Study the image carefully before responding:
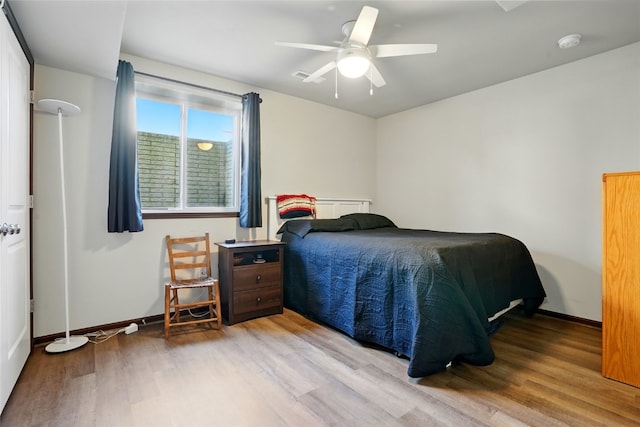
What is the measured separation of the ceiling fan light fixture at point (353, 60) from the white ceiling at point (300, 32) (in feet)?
1.00

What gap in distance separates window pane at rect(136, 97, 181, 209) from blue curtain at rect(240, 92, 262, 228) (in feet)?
2.17

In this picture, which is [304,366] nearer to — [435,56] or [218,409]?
[218,409]

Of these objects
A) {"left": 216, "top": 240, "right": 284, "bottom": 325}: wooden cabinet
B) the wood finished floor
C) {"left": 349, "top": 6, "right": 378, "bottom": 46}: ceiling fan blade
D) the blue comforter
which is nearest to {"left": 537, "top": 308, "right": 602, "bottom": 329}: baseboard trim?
the blue comforter

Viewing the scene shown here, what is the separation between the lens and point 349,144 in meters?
4.64

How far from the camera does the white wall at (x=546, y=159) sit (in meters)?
2.84

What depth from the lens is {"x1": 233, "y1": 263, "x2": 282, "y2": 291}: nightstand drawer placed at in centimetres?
290

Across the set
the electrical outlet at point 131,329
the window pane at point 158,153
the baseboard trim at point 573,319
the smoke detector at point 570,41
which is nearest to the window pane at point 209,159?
the window pane at point 158,153

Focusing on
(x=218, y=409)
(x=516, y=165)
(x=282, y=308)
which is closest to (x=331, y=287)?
(x=282, y=308)

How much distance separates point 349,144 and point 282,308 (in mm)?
2608

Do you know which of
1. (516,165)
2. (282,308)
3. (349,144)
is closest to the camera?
(282,308)

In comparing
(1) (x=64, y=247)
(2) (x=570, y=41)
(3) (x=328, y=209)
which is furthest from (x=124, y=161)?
(2) (x=570, y=41)

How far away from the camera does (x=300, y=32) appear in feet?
8.22

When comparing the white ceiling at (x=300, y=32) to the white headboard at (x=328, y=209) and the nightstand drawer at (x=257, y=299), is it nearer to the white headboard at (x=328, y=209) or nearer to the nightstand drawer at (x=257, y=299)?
the white headboard at (x=328, y=209)

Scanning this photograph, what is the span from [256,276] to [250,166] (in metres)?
1.19
